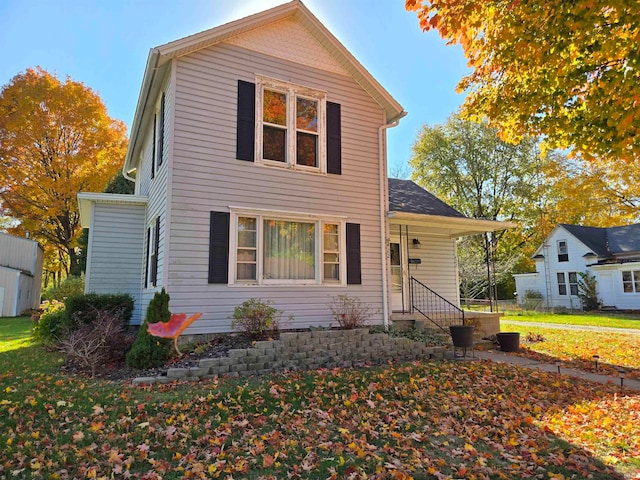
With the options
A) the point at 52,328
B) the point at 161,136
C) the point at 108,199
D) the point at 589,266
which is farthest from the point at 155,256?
the point at 589,266

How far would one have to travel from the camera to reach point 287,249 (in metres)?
8.97

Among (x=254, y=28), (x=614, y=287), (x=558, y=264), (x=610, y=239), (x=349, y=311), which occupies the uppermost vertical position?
(x=254, y=28)

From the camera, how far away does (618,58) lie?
614cm

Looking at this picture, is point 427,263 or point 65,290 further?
point 65,290

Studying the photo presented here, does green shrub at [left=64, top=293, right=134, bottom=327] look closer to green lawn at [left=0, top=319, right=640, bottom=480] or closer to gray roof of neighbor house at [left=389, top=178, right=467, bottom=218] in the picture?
green lawn at [left=0, top=319, right=640, bottom=480]

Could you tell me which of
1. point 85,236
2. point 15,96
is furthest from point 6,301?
point 15,96

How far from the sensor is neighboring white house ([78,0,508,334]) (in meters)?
8.12

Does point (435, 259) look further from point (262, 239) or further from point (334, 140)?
point (262, 239)

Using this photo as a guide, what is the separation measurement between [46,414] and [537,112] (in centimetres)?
830

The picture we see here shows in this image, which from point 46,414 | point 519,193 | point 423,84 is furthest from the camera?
point 519,193

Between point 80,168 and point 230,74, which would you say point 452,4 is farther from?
point 80,168

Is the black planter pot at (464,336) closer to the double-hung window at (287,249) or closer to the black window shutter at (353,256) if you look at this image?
the black window shutter at (353,256)

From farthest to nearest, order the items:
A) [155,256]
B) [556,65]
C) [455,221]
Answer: [455,221], [155,256], [556,65]

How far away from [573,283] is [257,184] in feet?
83.5
